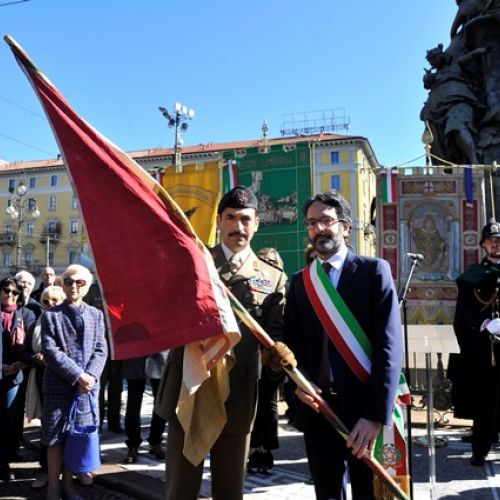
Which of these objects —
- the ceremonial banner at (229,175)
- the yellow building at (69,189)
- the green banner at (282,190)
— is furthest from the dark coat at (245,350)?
the yellow building at (69,189)

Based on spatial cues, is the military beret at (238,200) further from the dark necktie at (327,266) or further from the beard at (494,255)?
the beard at (494,255)

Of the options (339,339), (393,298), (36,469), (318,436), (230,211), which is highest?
(230,211)

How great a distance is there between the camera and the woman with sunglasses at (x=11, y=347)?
16.4 feet

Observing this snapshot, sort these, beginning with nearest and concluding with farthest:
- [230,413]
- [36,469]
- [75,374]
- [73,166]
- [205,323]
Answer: [205,323]
[73,166]
[230,413]
[75,374]
[36,469]

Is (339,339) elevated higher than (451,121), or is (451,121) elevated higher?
(451,121)

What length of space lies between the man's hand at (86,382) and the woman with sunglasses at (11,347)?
1.15m

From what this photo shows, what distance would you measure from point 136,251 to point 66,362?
1.98 m

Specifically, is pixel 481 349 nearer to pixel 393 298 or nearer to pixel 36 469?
pixel 393 298

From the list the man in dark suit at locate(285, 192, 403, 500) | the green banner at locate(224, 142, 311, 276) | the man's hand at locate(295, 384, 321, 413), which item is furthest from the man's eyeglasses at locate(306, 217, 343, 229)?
the green banner at locate(224, 142, 311, 276)

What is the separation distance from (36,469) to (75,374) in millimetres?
1528

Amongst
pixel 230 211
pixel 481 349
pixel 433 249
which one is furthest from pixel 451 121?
pixel 230 211

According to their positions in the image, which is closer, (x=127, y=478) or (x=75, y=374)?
(x=75, y=374)

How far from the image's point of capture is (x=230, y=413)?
2793 millimetres

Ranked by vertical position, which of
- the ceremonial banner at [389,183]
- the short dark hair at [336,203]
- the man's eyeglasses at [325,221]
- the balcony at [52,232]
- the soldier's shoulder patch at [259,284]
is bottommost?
the soldier's shoulder patch at [259,284]
